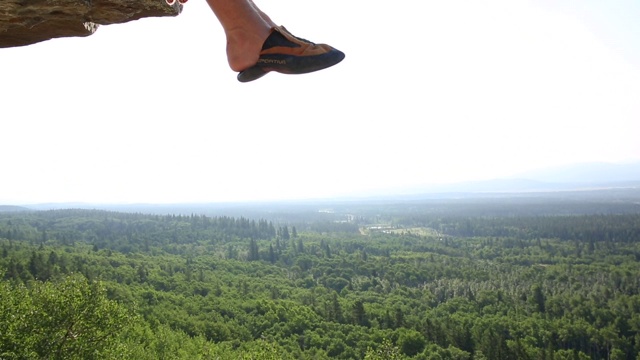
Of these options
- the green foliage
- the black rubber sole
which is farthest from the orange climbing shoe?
the green foliage

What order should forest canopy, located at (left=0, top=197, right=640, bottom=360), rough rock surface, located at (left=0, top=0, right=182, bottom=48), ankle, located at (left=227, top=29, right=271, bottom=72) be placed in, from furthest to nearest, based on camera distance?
forest canopy, located at (left=0, top=197, right=640, bottom=360) < rough rock surface, located at (left=0, top=0, right=182, bottom=48) < ankle, located at (left=227, top=29, right=271, bottom=72)

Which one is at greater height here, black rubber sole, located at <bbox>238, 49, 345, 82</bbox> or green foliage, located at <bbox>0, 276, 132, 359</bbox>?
black rubber sole, located at <bbox>238, 49, 345, 82</bbox>

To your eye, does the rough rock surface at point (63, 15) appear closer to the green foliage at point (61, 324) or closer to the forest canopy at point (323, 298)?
the forest canopy at point (323, 298)

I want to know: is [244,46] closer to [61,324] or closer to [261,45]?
[261,45]

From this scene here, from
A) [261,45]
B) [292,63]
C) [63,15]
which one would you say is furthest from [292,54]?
[63,15]

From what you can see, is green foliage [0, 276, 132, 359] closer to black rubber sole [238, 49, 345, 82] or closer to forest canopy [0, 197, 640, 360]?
forest canopy [0, 197, 640, 360]

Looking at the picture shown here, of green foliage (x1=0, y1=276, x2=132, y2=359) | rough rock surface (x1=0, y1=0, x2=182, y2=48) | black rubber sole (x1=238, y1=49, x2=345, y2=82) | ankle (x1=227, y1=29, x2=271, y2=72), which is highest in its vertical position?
rough rock surface (x1=0, y1=0, x2=182, y2=48)
